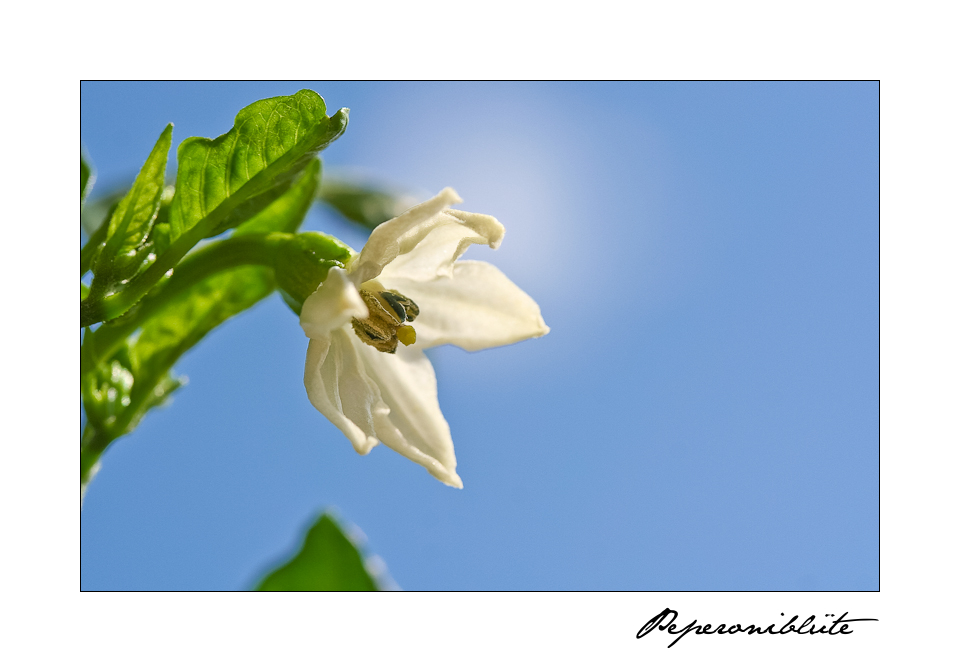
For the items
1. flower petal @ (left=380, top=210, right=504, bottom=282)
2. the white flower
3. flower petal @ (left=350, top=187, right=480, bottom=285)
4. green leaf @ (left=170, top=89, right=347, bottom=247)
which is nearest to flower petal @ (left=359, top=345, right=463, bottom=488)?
the white flower

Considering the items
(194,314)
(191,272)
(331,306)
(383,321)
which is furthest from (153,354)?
(331,306)

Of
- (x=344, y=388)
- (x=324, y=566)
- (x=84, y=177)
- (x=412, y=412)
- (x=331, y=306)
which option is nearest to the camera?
(x=331, y=306)

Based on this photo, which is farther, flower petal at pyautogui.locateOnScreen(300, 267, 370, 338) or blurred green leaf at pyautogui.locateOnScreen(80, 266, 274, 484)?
blurred green leaf at pyautogui.locateOnScreen(80, 266, 274, 484)

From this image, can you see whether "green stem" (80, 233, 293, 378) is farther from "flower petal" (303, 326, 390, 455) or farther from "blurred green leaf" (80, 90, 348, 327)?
"flower petal" (303, 326, 390, 455)

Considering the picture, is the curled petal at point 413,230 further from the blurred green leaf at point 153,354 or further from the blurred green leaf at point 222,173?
the blurred green leaf at point 153,354

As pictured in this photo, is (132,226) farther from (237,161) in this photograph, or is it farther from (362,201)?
(362,201)
